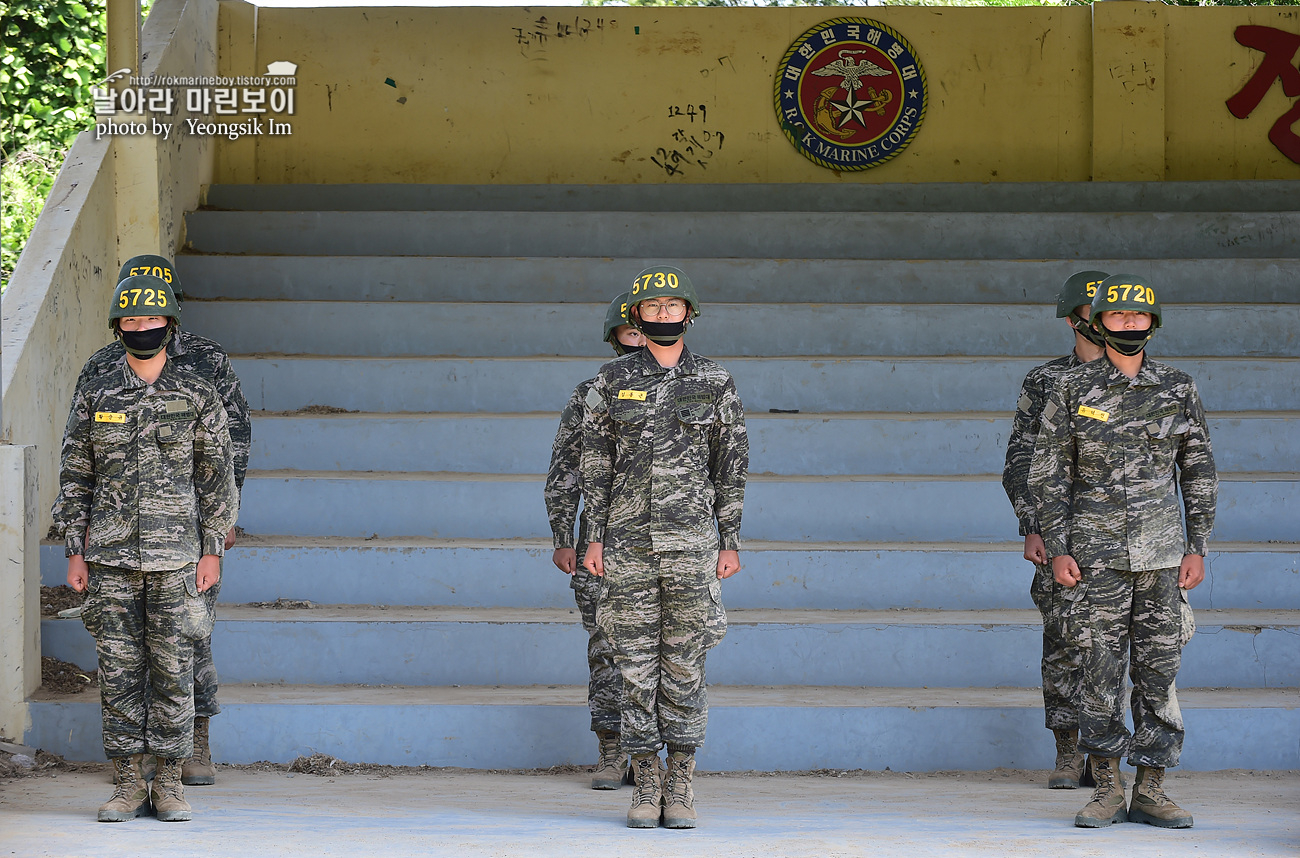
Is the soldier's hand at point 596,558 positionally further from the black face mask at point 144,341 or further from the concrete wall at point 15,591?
the concrete wall at point 15,591

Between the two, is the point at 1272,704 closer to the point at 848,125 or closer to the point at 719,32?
the point at 848,125

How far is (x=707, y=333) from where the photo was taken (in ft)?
26.1

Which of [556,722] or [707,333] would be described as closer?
[556,722]

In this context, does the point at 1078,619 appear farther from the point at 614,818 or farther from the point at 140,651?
the point at 140,651

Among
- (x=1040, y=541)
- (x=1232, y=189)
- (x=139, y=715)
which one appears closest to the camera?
(x=139, y=715)

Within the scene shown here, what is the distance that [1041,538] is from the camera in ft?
16.5

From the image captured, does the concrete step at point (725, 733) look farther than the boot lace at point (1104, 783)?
Yes

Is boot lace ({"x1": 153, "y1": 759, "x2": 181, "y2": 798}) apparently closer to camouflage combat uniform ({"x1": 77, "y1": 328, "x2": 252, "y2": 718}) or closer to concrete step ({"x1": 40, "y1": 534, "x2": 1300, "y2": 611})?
camouflage combat uniform ({"x1": 77, "y1": 328, "x2": 252, "y2": 718})

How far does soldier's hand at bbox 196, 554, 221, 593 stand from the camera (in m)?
4.58

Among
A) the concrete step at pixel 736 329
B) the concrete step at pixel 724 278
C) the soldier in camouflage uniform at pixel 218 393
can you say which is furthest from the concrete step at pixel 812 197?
the soldier in camouflage uniform at pixel 218 393

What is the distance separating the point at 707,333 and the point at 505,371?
4.22 ft

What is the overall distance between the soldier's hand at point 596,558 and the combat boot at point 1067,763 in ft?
6.54

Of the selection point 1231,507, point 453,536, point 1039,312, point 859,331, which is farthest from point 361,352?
point 1231,507

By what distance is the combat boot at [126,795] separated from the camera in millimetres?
4441
